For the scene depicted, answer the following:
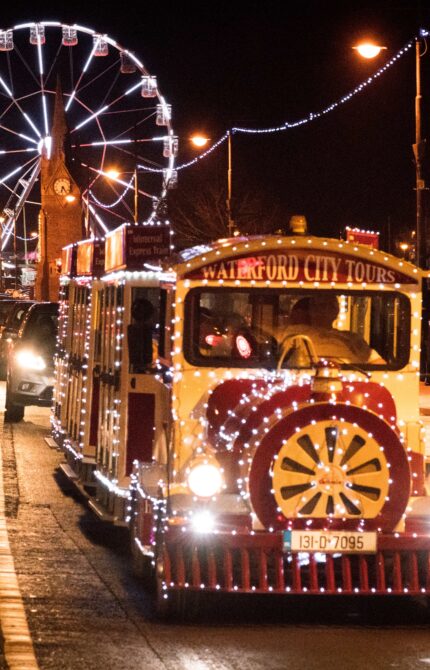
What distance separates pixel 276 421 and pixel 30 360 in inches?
580

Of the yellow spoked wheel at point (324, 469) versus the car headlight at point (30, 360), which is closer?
the yellow spoked wheel at point (324, 469)

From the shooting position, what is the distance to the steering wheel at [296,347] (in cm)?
897

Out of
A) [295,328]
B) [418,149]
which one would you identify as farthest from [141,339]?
[418,149]

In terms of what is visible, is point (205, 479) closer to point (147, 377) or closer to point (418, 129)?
point (147, 377)

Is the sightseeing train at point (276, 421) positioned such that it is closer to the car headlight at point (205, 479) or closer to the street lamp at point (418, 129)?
the car headlight at point (205, 479)

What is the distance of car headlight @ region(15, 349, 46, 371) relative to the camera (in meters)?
22.1

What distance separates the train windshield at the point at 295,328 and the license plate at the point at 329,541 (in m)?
1.48

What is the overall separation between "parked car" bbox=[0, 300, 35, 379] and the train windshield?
1434cm

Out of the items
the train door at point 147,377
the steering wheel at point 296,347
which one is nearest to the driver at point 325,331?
the steering wheel at point 296,347

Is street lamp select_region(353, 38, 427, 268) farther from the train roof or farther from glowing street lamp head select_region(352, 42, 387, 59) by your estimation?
the train roof

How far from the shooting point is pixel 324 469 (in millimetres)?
7836

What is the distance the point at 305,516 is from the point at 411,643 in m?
0.92

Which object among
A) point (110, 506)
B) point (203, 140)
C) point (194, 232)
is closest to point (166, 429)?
point (110, 506)

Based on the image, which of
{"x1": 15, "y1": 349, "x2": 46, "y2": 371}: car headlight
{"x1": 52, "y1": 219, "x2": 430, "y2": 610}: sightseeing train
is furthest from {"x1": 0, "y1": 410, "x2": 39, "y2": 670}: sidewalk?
{"x1": 15, "y1": 349, "x2": 46, "y2": 371}: car headlight
